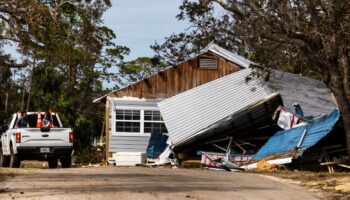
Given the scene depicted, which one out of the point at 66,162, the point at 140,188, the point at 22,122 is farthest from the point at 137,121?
the point at 140,188

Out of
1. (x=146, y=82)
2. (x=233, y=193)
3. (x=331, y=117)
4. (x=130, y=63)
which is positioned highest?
(x=130, y=63)

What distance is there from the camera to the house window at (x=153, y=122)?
107 feet

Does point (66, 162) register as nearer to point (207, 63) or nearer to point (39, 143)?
point (39, 143)

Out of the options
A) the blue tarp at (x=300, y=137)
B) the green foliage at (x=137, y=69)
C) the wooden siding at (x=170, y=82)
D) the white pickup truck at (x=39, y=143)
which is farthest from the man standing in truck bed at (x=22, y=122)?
the green foliage at (x=137, y=69)

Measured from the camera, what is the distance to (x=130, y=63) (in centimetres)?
6000

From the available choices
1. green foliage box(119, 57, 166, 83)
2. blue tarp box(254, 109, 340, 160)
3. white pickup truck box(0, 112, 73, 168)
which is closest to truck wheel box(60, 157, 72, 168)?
white pickup truck box(0, 112, 73, 168)

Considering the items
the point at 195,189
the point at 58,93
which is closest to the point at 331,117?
the point at 195,189

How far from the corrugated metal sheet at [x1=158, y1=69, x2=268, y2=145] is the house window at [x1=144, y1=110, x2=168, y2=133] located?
12.8 ft

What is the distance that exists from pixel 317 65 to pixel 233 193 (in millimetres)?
7717

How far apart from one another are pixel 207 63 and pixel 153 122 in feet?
13.3

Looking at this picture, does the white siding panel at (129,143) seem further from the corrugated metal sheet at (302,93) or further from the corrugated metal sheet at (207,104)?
the corrugated metal sheet at (302,93)

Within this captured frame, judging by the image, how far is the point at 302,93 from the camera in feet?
93.0

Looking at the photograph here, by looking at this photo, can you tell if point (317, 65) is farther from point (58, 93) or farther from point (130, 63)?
point (130, 63)

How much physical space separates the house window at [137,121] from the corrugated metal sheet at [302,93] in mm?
6757
